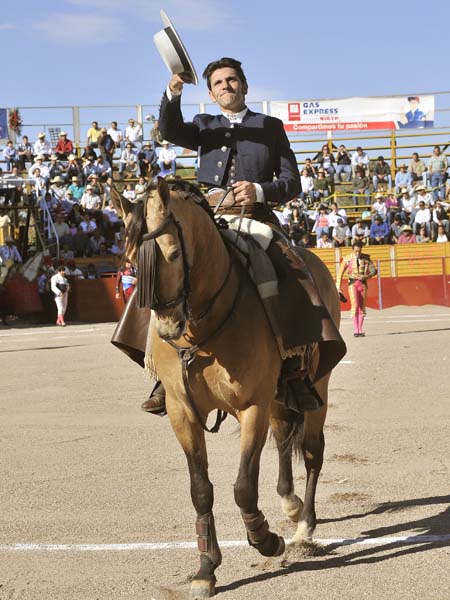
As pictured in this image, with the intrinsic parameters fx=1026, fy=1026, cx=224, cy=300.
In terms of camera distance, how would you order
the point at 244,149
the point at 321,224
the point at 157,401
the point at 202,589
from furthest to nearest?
the point at 321,224 < the point at 244,149 < the point at 157,401 < the point at 202,589

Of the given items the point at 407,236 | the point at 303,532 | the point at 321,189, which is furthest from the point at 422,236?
the point at 303,532

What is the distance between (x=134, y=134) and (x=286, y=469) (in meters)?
25.8

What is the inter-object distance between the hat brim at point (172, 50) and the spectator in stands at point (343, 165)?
89.6ft

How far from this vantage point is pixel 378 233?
2911cm

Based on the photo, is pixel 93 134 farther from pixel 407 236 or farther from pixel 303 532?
pixel 303 532

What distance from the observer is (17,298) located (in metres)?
26.2

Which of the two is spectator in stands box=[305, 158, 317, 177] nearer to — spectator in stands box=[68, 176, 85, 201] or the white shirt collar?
spectator in stands box=[68, 176, 85, 201]

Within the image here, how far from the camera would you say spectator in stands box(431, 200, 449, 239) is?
29.3 m

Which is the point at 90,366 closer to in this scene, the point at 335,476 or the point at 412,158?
the point at 335,476

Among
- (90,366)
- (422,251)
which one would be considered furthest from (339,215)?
(90,366)

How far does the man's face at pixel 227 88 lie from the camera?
18.7ft

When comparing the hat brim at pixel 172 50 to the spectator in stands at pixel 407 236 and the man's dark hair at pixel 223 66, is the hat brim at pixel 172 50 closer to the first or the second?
the man's dark hair at pixel 223 66

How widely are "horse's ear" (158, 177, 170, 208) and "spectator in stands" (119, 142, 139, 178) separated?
1035 inches

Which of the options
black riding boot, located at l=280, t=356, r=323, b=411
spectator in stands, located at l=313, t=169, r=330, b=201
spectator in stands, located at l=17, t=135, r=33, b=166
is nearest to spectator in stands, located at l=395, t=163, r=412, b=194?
spectator in stands, located at l=313, t=169, r=330, b=201
